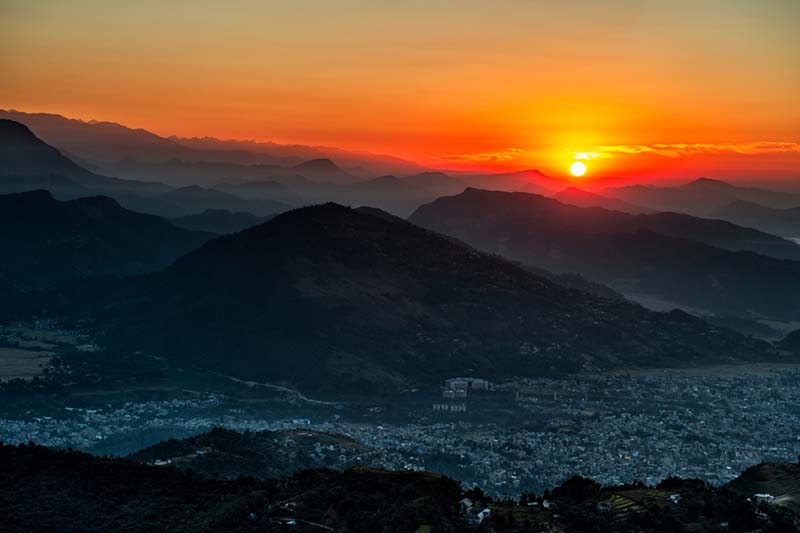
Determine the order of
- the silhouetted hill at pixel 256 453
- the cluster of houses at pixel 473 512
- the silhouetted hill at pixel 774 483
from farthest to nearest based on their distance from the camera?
the silhouetted hill at pixel 256 453 < the silhouetted hill at pixel 774 483 < the cluster of houses at pixel 473 512

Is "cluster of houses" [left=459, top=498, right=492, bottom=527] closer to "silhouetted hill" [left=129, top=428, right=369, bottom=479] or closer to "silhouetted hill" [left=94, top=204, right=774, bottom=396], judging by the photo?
"silhouetted hill" [left=129, top=428, right=369, bottom=479]

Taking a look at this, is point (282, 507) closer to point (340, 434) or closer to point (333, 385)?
point (340, 434)

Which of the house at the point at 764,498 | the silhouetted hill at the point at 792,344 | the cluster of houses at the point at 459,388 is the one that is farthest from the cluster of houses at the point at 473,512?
the silhouetted hill at the point at 792,344

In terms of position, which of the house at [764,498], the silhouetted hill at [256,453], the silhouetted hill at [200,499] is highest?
the house at [764,498]

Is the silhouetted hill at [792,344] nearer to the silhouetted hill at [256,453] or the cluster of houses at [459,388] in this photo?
the cluster of houses at [459,388]

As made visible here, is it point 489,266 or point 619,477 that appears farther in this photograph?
point 489,266

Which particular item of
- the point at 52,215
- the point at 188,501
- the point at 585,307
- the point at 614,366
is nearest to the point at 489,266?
the point at 585,307
